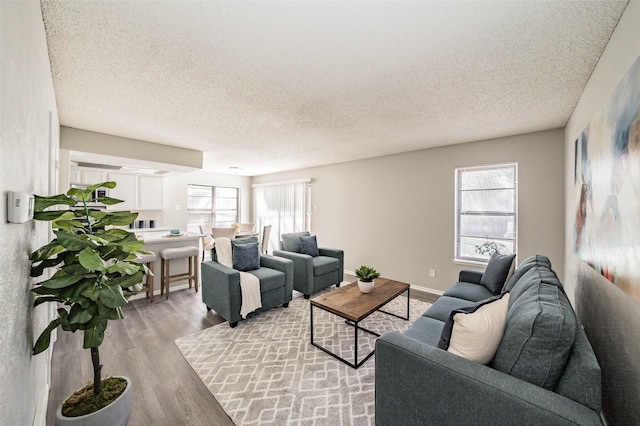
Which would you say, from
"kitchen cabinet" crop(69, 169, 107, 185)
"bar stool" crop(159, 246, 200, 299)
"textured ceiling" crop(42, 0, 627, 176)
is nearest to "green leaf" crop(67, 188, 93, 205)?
"textured ceiling" crop(42, 0, 627, 176)

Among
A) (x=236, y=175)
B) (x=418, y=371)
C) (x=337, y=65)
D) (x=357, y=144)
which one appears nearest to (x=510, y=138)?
(x=357, y=144)

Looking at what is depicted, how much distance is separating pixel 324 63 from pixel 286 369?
249 cm

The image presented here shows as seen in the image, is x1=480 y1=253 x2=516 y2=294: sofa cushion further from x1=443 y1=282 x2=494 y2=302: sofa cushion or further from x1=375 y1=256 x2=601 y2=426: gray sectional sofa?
x1=375 y1=256 x2=601 y2=426: gray sectional sofa

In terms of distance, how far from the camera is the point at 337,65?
1892 millimetres

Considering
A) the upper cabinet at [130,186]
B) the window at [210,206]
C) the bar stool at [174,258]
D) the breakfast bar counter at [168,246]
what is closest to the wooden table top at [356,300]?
the bar stool at [174,258]

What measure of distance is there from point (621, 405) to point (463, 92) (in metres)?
2.30

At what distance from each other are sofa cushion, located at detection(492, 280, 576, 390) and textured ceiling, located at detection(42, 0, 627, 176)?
1.57 metres

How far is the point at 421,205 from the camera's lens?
14.3 ft

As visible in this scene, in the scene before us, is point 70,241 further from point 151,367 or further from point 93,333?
point 151,367

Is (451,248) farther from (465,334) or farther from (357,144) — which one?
(465,334)

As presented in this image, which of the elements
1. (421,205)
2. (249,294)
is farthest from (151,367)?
(421,205)

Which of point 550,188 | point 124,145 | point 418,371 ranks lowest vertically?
point 418,371

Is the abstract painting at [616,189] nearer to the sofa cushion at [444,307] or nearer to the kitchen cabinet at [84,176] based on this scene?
the sofa cushion at [444,307]

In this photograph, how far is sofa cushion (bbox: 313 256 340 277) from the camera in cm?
393
